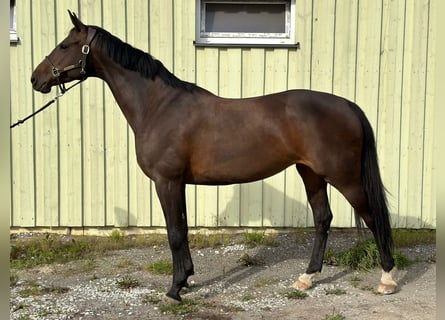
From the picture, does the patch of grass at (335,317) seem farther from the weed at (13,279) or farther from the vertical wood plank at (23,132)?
the vertical wood plank at (23,132)

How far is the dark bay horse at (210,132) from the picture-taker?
3.44 m

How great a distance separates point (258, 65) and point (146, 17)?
4.81ft

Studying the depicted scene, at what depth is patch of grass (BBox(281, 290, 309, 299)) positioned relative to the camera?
362 cm

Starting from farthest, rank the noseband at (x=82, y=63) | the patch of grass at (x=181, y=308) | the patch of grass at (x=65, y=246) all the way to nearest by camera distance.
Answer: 1. the patch of grass at (x=65, y=246)
2. the noseband at (x=82, y=63)
3. the patch of grass at (x=181, y=308)

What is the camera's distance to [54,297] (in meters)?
3.62

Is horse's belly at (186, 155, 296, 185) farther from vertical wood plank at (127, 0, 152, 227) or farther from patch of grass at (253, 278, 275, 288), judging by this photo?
vertical wood plank at (127, 0, 152, 227)

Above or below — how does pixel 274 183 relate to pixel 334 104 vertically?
below

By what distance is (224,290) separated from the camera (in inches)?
149

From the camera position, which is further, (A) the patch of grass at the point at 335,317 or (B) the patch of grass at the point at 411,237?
(B) the patch of grass at the point at 411,237

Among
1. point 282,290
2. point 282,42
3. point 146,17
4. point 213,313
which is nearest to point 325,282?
point 282,290

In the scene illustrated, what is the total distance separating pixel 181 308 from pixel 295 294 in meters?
1.00

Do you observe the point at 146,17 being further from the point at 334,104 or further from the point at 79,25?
the point at 334,104

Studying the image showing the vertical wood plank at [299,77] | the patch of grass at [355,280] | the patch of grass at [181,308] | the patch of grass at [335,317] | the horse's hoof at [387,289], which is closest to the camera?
the patch of grass at [335,317]

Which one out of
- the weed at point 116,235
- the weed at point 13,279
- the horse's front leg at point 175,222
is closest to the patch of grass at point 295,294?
the horse's front leg at point 175,222
